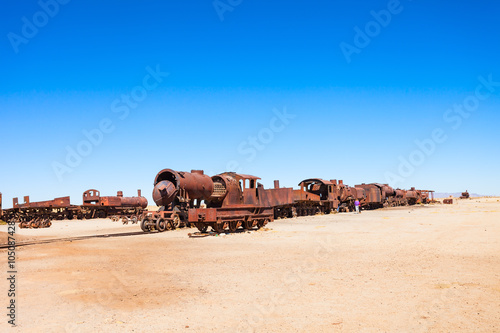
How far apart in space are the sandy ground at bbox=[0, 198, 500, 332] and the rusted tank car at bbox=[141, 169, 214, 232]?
6050mm

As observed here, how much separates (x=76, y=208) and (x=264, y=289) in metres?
34.6

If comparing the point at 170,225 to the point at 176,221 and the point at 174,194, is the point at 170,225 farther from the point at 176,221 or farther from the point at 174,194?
the point at 174,194

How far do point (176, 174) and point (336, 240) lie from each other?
8363 millimetres

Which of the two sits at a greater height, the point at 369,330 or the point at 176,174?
the point at 176,174

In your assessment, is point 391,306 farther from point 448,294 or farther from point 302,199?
point 302,199

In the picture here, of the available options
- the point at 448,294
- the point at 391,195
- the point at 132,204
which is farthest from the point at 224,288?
the point at 391,195

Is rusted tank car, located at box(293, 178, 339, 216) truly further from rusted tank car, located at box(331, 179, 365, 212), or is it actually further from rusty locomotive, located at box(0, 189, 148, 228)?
rusty locomotive, located at box(0, 189, 148, 228)

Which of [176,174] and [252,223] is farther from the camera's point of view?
[252,223]

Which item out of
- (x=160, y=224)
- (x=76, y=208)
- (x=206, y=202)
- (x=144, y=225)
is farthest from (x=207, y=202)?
(x=76, y=208)

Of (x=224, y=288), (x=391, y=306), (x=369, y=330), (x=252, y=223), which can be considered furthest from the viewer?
(x=252, y=223)

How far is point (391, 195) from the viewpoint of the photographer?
200 feet

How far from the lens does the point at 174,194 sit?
1961 cm

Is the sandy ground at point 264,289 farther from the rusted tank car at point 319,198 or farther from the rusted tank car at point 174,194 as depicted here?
the rusted tank car at point 319,198

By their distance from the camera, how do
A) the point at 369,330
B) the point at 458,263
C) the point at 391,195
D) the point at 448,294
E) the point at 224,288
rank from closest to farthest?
the point at 369,330
the point at 448,294
the point at 224,288
the point at 458,263
the point at 391,195
